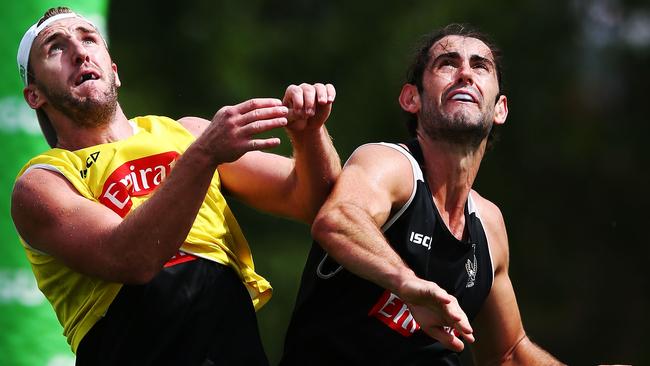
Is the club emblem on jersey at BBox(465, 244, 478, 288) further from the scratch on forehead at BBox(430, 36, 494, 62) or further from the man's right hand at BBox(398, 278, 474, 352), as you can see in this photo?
the scratch on forehead at BBox(430, 36, 494, 62)

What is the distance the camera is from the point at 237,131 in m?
4.35

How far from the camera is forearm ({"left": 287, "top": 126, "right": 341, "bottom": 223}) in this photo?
4.85 meters

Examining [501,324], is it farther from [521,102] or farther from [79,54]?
[521,102]

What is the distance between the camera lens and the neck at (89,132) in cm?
489

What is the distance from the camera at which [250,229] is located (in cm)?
1266

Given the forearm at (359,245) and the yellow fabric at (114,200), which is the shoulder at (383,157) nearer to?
the forearm at (359,245)

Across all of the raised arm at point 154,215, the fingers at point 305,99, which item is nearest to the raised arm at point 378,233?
the fingers at point 305,99

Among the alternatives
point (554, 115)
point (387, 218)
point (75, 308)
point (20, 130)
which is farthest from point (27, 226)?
point (554, 115)

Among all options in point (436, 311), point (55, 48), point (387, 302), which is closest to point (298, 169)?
point (387, 302)

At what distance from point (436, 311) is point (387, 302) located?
68cm

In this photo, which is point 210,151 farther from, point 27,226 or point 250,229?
point 250,229

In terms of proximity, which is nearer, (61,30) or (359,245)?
(359,245)

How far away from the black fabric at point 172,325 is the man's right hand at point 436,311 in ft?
2.40

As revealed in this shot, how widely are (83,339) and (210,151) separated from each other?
888 mm
